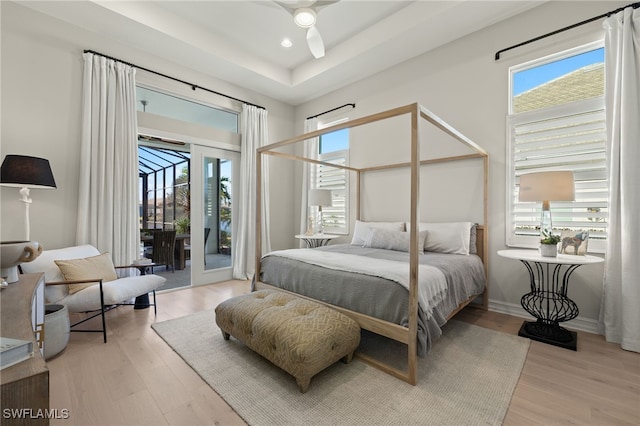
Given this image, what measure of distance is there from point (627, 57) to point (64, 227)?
566 cm

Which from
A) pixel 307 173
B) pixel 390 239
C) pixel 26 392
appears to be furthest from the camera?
pixel 307 173

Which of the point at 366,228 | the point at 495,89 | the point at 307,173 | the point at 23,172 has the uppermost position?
the point at 495,89

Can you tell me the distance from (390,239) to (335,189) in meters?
1.69

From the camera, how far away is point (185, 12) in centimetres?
338

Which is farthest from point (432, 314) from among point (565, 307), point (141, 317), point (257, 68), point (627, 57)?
point (257, 68)

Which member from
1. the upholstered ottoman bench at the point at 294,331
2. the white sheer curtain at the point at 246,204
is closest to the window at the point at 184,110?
the white sheer curtain at the point at 246,204

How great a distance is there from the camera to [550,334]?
2.49m

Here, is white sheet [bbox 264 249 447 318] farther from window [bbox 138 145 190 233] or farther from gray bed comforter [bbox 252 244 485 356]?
window [bbox 138 145 190 233]

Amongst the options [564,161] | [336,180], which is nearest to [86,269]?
[336,180]

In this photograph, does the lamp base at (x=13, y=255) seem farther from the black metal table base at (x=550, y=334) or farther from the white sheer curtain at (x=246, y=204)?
the black metal table base at (x=550, y=334)

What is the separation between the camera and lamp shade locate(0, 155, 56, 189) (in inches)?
95.7

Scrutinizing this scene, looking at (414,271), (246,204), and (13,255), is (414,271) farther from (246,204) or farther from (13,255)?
(246,204)

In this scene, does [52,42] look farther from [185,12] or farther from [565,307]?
[565,307]

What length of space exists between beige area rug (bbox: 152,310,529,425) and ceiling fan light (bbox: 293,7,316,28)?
2899 millimetres
